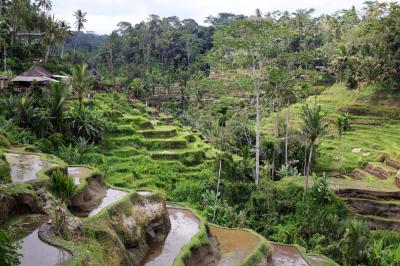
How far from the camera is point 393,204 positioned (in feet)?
91.1

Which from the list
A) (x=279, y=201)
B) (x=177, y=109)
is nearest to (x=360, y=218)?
(x=279, y=201)

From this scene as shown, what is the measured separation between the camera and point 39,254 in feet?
35.9

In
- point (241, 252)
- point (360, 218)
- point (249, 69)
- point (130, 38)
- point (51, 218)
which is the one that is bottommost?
point (360, 218)

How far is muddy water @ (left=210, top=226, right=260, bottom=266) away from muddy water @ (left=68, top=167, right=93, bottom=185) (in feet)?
18.1

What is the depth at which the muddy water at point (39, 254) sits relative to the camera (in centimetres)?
1052

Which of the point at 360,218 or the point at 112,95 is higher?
the point at 112,95

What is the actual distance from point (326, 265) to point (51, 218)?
11214mm

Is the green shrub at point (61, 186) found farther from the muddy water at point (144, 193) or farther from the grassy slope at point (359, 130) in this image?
the grassy slope at point (359, 130)

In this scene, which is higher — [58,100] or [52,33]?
[52,33]

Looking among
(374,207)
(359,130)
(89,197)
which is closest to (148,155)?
(374,207)

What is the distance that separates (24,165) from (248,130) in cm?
2778

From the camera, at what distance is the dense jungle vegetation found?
26.1 m

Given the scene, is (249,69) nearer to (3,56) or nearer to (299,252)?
(299,252)

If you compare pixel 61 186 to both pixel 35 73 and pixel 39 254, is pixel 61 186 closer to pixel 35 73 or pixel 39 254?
pixel 39 254
